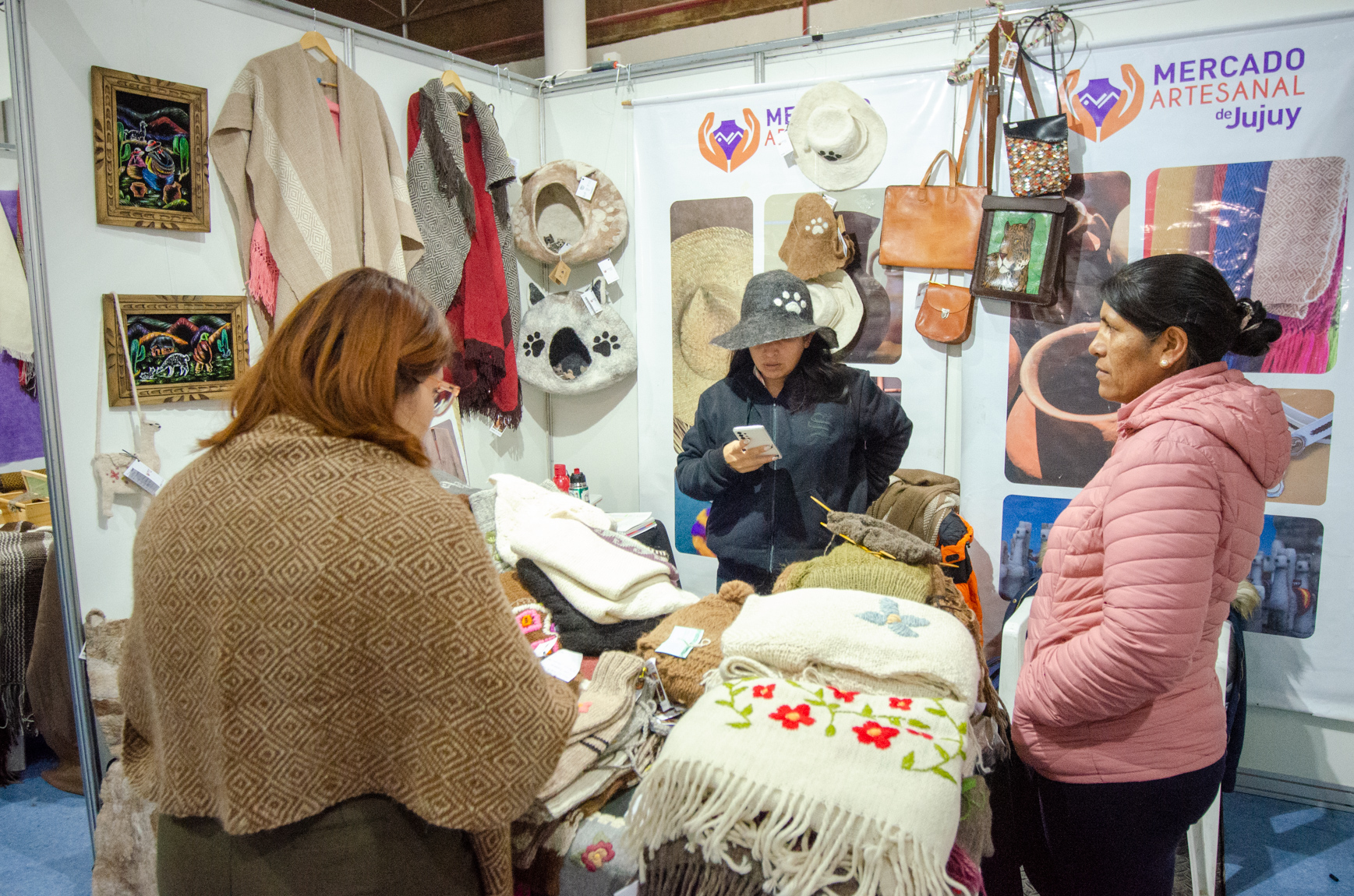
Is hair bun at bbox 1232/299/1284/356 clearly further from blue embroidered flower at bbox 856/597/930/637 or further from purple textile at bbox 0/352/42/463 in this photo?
purple textile at bbox 0/352/42/463

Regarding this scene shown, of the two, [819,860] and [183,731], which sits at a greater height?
[183,731]

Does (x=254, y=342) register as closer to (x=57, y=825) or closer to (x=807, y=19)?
(x=57, y=825)

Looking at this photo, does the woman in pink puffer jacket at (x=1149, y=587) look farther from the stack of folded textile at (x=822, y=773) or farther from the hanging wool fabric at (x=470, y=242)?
the hanging wool fabric at (x=470, y=242)

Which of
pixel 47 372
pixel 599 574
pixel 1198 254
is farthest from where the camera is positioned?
pixel 1198 254

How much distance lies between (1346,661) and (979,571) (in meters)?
Answer: 1.14

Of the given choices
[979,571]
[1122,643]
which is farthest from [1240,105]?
[1122,643]

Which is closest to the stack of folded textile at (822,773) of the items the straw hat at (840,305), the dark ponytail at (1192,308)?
the dark ponytail at (1192,308)

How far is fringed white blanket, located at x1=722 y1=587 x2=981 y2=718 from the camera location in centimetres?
137

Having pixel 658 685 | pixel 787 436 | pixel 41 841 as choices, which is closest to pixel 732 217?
pixel 787 436

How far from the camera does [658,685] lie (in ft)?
5.26

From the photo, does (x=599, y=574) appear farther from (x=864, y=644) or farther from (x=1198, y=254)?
(x=1198, y=254)

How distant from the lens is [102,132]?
2.29 metres

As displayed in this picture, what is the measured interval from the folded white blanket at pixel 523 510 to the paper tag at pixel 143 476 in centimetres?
97

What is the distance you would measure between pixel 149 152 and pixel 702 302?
1.97 m
